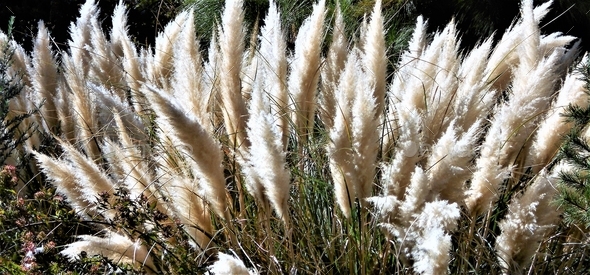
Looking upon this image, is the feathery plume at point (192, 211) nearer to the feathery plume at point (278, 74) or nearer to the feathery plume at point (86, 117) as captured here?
the feathery plume at point (278, 74)

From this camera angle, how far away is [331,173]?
2.07m

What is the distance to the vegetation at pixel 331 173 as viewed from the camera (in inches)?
68.0

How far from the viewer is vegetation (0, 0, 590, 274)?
1728mm

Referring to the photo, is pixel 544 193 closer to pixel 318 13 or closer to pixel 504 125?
pixel 504 125

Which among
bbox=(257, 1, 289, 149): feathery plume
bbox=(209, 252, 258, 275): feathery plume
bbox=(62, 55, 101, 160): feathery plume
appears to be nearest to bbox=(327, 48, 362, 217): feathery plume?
bbox=(257, 1, 289, 149): feathery plume

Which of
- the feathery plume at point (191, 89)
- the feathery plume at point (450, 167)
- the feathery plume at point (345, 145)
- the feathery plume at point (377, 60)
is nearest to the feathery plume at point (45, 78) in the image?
the feathery plume at point (191, 89)

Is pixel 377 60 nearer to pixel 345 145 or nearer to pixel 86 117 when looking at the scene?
pixel 345 145

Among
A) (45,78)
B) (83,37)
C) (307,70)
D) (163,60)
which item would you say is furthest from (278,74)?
(83,37)

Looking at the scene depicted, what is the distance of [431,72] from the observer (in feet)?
7.20

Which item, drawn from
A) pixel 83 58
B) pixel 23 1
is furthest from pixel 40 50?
pixel 23 1

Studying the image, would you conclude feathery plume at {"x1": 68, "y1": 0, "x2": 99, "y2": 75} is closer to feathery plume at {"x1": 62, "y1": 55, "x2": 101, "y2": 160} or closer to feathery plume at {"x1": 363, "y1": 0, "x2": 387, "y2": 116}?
feathery plume at {"x1": 62, "y1": 55, "x2": 101, "y2": 160}

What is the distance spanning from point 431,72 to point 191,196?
76cm

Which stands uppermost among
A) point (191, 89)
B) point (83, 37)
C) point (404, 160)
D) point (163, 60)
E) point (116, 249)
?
point (83, 37)

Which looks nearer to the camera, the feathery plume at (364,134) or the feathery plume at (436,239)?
the feathery plume at (436,239)
